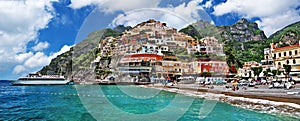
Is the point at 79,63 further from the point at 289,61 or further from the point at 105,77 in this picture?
the point at 289,61

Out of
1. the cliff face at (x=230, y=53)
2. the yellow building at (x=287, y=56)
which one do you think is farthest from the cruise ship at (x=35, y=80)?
the yellow building at (x=287, y=56)

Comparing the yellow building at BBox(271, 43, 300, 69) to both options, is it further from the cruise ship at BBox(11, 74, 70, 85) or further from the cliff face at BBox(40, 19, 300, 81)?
the cruise ship at BBox(11, 74, 70, 85)

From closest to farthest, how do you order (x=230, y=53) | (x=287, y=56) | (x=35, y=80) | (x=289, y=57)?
(x=289, y=57), (x=287, y=56), (x=35, y=80), (x=230, y=53)

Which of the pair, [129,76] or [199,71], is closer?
[199,71]

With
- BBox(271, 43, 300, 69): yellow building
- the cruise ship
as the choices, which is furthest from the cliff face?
BBox(271, 43, 300, 69): yellow building

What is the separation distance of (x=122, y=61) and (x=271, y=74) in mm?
27398

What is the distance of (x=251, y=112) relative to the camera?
10.8 meters

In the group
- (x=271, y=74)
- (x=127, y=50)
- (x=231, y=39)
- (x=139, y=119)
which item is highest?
(x=231, y=39)

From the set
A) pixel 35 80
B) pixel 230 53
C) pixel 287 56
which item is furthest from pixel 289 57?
pixel 35 80

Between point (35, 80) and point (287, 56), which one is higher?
point (287, 56)

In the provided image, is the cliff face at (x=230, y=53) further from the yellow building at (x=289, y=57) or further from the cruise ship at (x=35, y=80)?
the yellow building at (x=289, y=57)

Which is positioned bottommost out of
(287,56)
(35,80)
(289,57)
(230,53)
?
(35,80)

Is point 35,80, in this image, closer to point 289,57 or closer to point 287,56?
point 287,56

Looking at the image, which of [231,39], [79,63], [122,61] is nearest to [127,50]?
[122,61]
